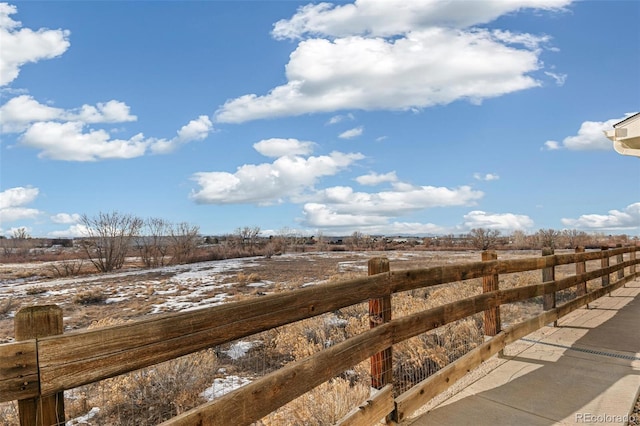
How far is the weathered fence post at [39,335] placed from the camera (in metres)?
1.72

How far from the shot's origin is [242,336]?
2.43 m

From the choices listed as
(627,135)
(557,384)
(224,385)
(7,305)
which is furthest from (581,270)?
(7,305)

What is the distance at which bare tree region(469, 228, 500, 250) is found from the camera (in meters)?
56.7

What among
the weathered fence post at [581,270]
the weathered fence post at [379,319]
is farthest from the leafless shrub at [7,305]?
the weathered fence post at [581,270]

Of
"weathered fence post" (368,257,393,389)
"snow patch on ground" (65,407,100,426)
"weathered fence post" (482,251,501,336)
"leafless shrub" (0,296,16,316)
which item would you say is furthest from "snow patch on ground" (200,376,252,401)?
"leafless shrub" (0,296,16,316)

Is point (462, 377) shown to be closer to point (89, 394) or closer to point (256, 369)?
point (256, 369)

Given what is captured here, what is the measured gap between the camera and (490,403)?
3.89 metres

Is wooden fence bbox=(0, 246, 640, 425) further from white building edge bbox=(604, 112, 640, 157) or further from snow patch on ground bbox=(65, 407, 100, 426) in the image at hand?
white building edge bbox=(604, 112, 640, 157)

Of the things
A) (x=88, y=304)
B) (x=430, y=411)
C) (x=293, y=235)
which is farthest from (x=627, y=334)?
(x=293, y=235)

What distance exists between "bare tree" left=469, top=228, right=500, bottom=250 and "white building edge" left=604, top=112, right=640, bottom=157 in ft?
165

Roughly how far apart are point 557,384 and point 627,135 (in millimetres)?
4900

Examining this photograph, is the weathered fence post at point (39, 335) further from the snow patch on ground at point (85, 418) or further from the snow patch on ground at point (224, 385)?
the snow patch on ground at point (224, 385)

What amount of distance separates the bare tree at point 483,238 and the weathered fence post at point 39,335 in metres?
57.9

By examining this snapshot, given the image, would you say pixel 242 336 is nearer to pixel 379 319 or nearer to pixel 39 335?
pixel 39 335
